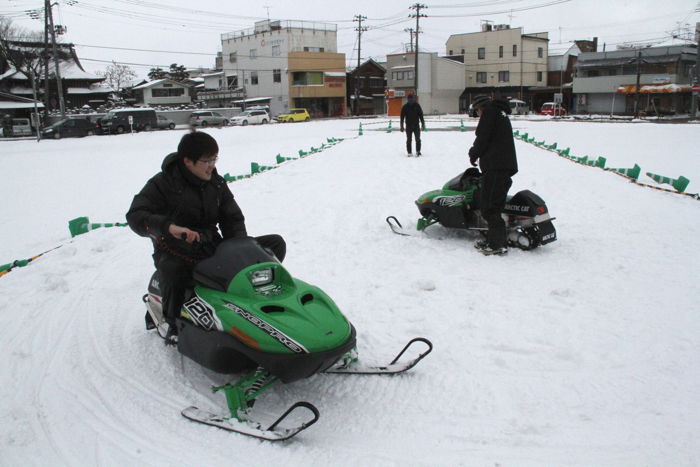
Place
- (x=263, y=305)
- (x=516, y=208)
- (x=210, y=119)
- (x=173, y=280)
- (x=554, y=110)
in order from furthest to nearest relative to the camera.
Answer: (x=554, y=110)
(x=210, y=119)
(x=516, y=208)
(x=173, y=280)
(x=263, y=305)

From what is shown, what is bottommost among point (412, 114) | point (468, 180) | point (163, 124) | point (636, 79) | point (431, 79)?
point (468, 180)

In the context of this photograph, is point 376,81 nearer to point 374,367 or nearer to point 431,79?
point 431,79

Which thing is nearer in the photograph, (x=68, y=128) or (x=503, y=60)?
(x=68, y=128)

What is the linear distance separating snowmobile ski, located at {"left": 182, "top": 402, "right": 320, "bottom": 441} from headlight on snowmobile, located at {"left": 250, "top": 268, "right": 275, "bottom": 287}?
71cm

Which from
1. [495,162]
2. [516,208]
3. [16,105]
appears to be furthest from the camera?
[16,105]

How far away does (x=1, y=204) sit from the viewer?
10.7 metres

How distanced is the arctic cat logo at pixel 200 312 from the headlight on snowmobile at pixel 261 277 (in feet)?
0.95

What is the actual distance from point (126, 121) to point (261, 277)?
1477 inches

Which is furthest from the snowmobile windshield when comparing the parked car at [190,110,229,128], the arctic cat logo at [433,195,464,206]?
the parked car at [190,110,229,128]

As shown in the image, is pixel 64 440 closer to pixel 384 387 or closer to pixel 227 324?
pixel 227 324

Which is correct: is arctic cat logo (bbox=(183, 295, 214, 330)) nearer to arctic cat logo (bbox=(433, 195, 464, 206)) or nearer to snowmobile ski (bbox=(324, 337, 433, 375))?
snowmobile ski (bbox=(324, 337, 433, 375))

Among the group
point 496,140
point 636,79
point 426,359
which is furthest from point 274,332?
point 636,79

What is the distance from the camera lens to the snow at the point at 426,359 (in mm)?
2623

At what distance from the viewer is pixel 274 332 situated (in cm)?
268
